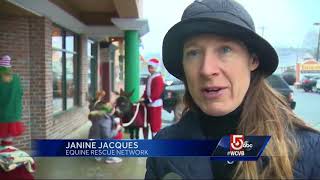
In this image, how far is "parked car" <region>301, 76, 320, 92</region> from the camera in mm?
1593

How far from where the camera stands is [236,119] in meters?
1.39

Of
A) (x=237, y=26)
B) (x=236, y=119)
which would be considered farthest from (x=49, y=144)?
(x=237, y=26)

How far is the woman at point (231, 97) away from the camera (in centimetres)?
130

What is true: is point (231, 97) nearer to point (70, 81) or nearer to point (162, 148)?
point (162, 148)

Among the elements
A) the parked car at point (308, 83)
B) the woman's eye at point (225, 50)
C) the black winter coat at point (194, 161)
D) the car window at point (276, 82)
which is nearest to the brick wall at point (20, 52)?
the black winter coat at point (194, 161)

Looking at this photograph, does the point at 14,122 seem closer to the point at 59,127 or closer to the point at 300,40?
the point at 59,127

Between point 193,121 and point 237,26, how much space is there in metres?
0.38

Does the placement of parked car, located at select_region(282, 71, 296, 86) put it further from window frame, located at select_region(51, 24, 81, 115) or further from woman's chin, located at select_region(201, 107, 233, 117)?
window frame, located at select_region(51, 24, 81, 115)

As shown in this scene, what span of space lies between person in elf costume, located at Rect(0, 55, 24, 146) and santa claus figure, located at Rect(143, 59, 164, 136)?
1.80 ft

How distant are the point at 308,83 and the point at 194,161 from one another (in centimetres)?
60

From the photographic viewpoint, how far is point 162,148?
1.45 meters

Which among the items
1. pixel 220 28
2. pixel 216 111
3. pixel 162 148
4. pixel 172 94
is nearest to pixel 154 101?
pixel 172 94

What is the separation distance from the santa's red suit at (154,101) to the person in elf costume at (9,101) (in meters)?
0.55

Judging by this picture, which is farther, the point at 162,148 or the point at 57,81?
the point at 57,81
